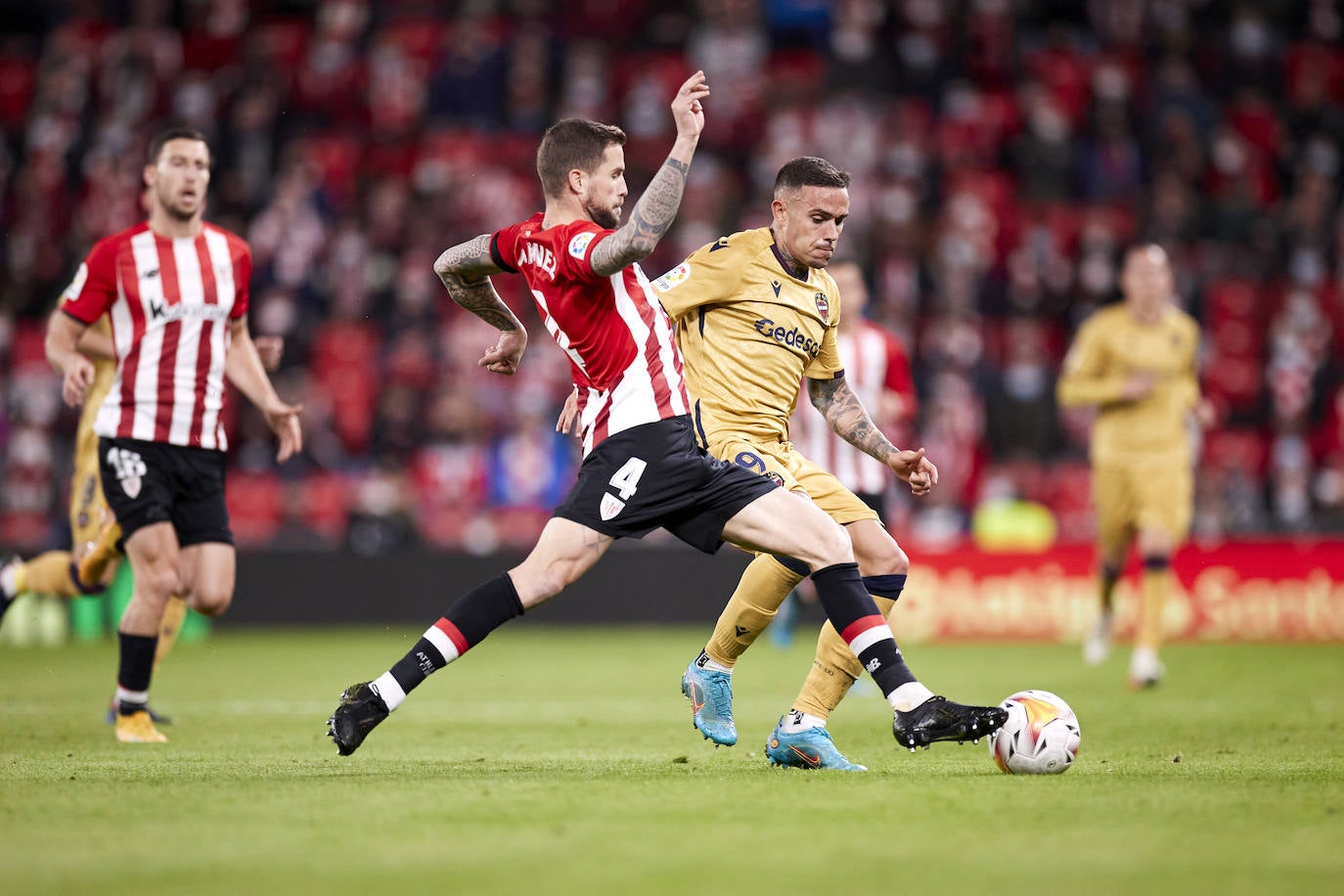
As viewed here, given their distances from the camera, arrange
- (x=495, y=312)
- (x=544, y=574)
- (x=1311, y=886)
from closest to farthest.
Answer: (x=1311, y=886) → (x=544, y=574) → (x=495, y=312)

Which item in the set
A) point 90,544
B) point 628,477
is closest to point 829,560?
point 628,477

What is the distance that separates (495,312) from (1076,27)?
656 inches

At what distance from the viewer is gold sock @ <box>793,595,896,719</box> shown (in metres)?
6.10

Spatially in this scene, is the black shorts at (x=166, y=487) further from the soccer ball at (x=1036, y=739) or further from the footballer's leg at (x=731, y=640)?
the soccer ball at (x=1036, y=739)

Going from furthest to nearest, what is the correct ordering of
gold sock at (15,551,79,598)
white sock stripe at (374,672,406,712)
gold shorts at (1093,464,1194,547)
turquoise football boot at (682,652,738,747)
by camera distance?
gold shorts at (1093,464,1194,547) < gold sock at (15,551,79,598) < turquoise football boot at (682,652,738,747) < white sock stripe at (374,672,406,712)

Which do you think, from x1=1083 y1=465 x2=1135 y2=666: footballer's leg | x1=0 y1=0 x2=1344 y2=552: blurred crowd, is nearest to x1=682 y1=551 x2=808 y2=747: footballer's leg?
x1=1083 y1=465 x2=1135 y2=666: footballer's leg

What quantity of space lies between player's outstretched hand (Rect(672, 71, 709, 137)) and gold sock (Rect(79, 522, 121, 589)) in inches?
154

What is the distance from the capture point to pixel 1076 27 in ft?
69.7

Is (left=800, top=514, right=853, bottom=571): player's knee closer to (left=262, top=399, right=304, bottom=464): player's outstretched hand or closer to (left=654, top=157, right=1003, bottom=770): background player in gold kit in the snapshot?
(left=654, top=157, right=1003, bottom=770): background player in gold kit

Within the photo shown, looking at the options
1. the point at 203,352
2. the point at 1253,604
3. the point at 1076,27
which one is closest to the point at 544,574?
the point at 203,352

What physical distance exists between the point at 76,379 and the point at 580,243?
270cm

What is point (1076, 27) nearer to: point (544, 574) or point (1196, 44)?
point (1196, 44)

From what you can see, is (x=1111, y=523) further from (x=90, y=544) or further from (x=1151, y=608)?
(x=90, y=544)

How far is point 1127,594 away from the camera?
1454 centimetres
